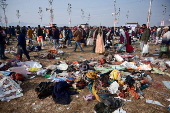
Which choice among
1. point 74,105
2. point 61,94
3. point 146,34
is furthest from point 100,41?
point 74,105

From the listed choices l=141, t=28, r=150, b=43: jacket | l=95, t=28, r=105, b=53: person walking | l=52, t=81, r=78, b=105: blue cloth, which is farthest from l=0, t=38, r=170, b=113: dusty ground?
l=95, t=28, r=105, b=53: person walking

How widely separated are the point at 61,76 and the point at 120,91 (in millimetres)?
2634

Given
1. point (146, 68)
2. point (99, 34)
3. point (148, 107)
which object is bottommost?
point (148, 107)

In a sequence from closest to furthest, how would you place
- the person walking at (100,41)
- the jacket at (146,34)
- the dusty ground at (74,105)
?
the dusty ground at (74,105) < the jacket at (146,34) < the person walking at (100,41)

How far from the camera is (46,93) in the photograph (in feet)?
12.7

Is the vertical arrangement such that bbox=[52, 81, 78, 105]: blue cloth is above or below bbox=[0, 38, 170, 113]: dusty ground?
above

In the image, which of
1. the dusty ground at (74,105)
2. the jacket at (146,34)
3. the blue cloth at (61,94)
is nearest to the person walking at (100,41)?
the jacket at (146,34)

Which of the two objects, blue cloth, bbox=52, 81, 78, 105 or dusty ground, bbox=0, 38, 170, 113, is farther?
blue cloth, bbox=52, 81, 78, 105

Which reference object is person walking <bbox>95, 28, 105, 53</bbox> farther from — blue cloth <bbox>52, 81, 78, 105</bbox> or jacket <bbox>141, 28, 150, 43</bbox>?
blue cloth <bbox>52, 81, 78, 105</bbox>

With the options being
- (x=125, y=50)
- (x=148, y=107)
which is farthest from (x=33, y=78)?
(x=125, y=50)

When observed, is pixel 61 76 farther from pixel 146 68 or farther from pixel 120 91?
pixel 146 68

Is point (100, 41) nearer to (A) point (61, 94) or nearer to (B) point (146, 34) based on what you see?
(B) point (146, 34)

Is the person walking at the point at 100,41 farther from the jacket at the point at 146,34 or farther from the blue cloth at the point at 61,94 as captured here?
the blue cloth at the point at 61,94

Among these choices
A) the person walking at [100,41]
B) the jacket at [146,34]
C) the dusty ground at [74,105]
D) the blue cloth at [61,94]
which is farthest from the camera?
the person walking at [100,41]
